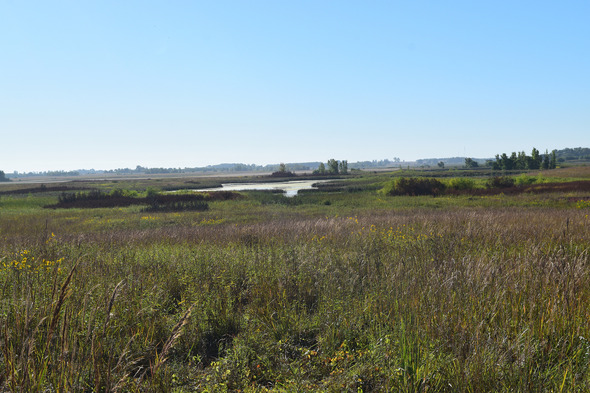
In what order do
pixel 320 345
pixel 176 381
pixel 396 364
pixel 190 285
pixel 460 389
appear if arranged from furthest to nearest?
pixel 190 285 < pixel 320 345 < pixel 176 381 < pixel 396 364 < pixel 460 389

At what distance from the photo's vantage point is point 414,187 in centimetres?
4119

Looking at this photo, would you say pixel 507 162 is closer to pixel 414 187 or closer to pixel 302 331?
pixel 414 187

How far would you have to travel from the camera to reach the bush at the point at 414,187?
40.2m

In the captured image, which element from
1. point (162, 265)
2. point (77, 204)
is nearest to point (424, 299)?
point (162, 265)

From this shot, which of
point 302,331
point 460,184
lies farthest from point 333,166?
point 302,331

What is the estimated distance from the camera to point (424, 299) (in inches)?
156

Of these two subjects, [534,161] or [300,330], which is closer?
[300,330]

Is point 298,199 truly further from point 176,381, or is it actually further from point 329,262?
point 176,381

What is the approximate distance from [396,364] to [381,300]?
128 centimetres

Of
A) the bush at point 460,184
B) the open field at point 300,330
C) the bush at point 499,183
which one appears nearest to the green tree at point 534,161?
the bush at point 499,183

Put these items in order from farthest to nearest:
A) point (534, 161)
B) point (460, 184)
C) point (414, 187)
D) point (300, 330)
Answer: point (534, 161) → point (460, 184) → point (414, 187) → point (300, 330)

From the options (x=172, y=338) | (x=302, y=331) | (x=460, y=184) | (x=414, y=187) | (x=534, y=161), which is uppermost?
(x=534, y=161)

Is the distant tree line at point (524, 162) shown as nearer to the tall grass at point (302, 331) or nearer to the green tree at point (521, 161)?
the green tree at point (521, 161)

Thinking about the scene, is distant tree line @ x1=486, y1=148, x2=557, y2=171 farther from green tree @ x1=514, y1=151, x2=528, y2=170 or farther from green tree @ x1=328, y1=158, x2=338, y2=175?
green tree @ x1=328, y1=158, x2=338, y2=175
